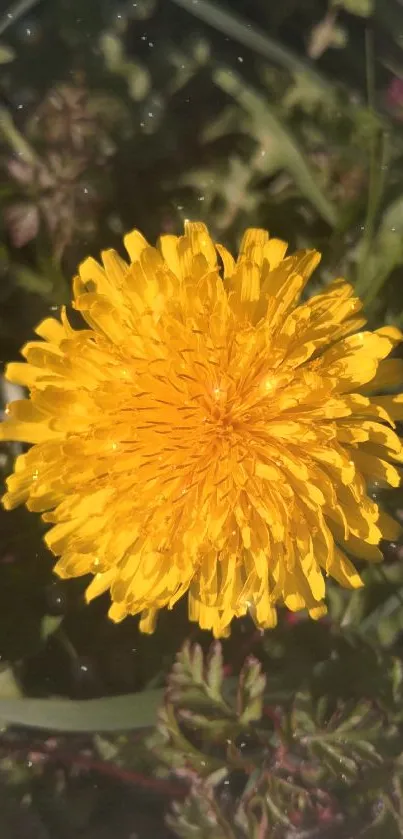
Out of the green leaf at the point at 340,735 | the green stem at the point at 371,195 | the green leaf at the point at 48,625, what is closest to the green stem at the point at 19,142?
the green stem at the point at 371,195

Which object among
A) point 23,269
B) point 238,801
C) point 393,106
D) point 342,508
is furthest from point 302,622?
point 393,106

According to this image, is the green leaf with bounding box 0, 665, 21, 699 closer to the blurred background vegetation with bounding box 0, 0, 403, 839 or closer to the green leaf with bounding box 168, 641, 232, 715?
the blurred background vegetation with bounding box 0, 0, 403, 839

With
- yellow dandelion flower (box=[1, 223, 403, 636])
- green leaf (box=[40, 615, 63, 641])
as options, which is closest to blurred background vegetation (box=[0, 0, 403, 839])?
green leaf (box=[40, 615, 63, 641])

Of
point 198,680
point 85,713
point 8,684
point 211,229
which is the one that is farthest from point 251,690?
point 211,229

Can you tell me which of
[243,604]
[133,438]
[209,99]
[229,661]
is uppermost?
[209,99]

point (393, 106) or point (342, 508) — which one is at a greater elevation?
point (393, 106)

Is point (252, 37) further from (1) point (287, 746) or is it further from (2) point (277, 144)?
(1) point (287, 746)

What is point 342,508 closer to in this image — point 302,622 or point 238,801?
point 302,622
